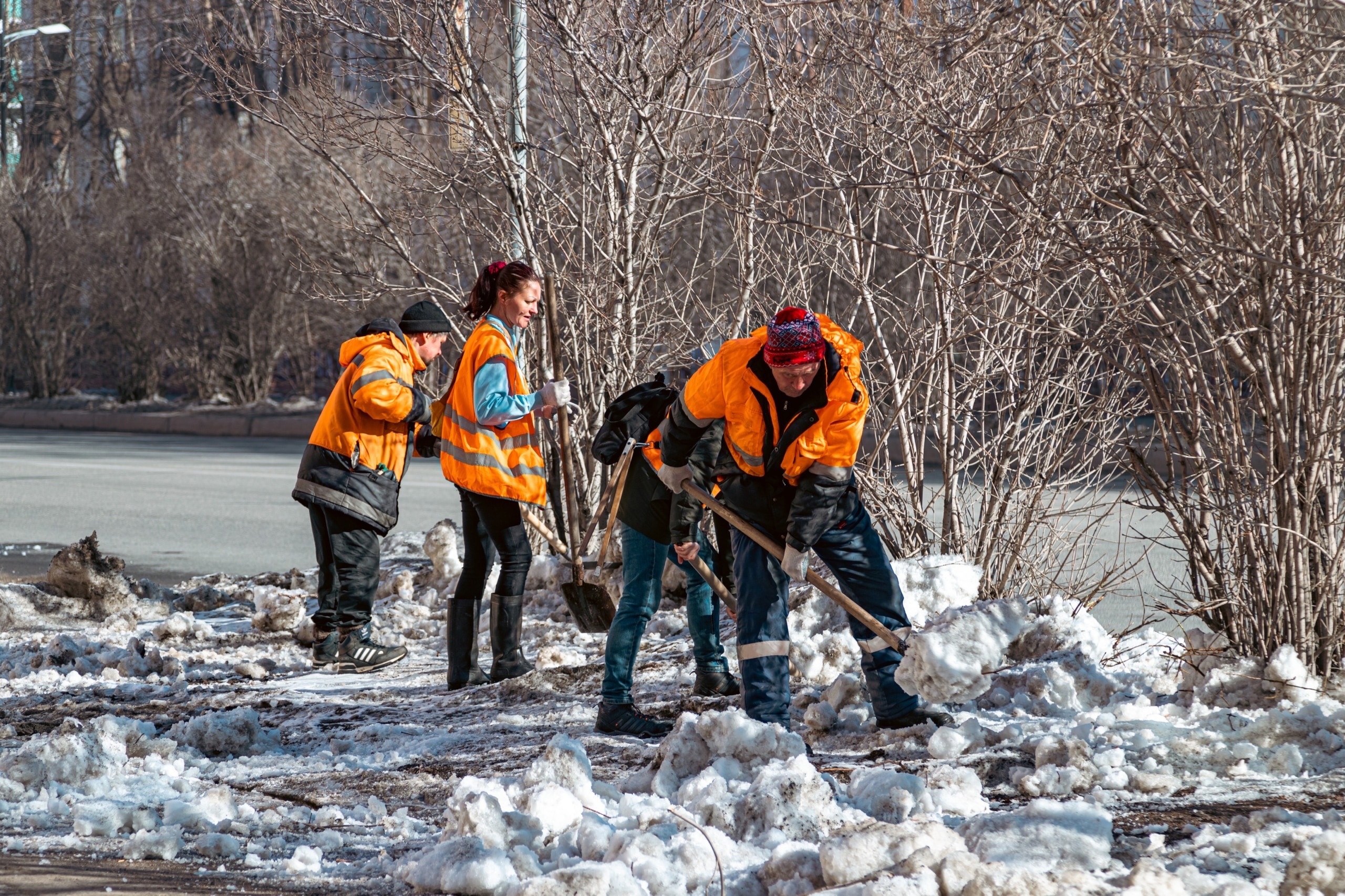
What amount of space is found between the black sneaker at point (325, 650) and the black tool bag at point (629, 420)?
1.88m

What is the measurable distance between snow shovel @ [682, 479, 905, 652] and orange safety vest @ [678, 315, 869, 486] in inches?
Answer: 6.1

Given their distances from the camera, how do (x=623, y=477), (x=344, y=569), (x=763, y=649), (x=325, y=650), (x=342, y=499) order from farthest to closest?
(x=325, y=650), (x=344, y=569), (x=342, y=499), (x=623, y=477), (x=763, y=649)

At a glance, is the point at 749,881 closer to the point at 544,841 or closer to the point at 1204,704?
the point at 544,841

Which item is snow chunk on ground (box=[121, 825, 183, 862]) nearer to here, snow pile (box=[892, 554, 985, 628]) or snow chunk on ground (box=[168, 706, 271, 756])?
snow chunk on ground (box=[168, 706, 271, 756])

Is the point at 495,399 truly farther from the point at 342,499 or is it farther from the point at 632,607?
the point at 342,499

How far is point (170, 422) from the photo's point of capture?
20203mm

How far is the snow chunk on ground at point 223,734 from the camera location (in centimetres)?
458

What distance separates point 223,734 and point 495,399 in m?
1.51

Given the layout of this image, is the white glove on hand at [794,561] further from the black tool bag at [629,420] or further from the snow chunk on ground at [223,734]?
the snow chunk on ground at [223,734]

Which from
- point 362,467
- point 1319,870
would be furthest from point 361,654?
point 1319,870

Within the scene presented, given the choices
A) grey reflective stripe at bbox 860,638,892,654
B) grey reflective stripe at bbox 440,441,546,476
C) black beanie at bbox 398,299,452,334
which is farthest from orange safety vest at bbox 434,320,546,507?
grey reflective stripe at bbox 860,638,892,654

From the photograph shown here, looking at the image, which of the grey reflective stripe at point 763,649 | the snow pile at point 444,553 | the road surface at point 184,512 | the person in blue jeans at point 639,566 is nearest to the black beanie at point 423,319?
the person in blue jeans at point 639,566

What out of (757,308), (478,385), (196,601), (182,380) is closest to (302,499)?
(478,385)

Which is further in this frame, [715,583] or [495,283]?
[495,283]
